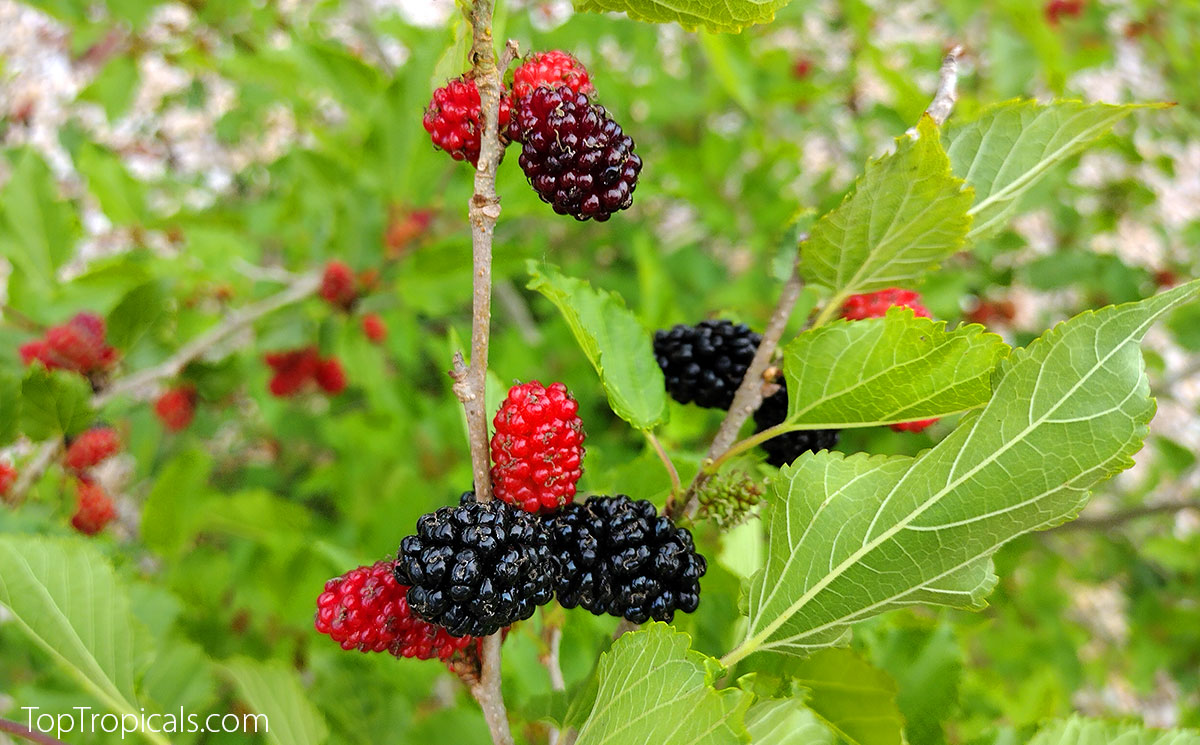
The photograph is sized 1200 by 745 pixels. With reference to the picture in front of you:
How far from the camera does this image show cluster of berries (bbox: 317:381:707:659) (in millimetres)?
488

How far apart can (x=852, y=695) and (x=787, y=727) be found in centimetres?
19

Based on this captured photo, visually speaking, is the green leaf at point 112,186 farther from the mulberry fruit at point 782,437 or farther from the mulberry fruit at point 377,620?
the mulberry fruit at point 782,437

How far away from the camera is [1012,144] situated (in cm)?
56

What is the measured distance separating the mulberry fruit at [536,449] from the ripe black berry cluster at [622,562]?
0.03m

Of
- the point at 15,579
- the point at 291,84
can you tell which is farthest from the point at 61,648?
the point at 291,84

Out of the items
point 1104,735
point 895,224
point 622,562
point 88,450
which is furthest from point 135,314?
point 1104,735

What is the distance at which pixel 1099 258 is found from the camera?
1673 mm

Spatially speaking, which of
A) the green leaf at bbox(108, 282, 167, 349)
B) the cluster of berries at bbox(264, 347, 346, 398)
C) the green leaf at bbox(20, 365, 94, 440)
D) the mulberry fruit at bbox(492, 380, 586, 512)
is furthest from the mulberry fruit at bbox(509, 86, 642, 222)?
the cluster of berries at bbox(264, 347, 346, 398)

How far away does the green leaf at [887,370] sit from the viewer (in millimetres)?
497

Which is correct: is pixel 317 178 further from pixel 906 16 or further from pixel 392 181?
pixel 906 16

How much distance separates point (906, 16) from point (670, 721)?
3451 mm

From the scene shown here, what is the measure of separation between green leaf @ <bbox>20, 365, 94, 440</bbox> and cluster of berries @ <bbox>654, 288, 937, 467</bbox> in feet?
2.66

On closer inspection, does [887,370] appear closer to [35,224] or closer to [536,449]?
[536,449]

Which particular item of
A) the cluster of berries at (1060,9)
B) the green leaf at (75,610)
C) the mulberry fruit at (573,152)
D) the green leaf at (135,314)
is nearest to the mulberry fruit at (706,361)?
the mulberry fruit at (573,152)
